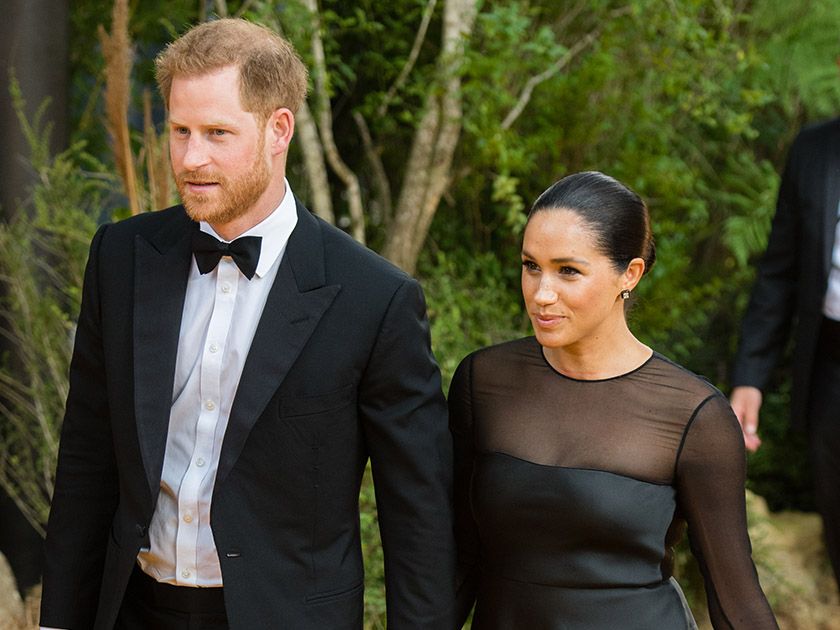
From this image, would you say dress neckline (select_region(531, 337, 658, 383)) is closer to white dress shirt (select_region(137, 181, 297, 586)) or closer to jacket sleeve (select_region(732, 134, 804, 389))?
white dress shirt (select_region(137, 181, 297, 586))

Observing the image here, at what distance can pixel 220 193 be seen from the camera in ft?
7.27

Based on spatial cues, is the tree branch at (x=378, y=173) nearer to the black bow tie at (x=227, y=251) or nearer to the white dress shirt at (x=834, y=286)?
the white dress shirt at (x=834, y=286)

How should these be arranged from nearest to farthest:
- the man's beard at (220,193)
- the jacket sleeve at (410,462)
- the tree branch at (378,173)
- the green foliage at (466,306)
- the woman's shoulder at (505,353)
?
the man's beard at (220,193)
the jacket sleeve at (410,462)
the woman's shoulder at (505,353)
the green foliage at (466,306)
the tree branch at (378,173)

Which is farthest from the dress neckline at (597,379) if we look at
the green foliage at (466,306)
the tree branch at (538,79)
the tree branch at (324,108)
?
the tree branch at (538,79)

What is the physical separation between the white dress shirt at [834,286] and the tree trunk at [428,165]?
2.28m

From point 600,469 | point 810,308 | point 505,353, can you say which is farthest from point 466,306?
point 600,469

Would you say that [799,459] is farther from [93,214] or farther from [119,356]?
[119,356]

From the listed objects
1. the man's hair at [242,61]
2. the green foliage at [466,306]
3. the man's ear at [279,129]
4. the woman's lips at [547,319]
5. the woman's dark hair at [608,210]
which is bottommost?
the green foliage at [466,306]

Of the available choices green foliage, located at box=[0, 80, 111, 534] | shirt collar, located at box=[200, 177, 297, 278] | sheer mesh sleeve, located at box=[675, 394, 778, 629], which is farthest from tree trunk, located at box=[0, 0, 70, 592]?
sheer mesh sleeve, located at box=[675, 394, 778, 629]

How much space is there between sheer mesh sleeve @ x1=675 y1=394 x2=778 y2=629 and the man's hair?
3.57 feet

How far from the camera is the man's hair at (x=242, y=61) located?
7.25 feet

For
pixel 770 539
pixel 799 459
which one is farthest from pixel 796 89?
pixel 770 539

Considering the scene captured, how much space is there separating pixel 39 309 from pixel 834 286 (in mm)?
2792

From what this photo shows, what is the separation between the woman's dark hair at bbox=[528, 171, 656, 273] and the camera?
2.46 m
